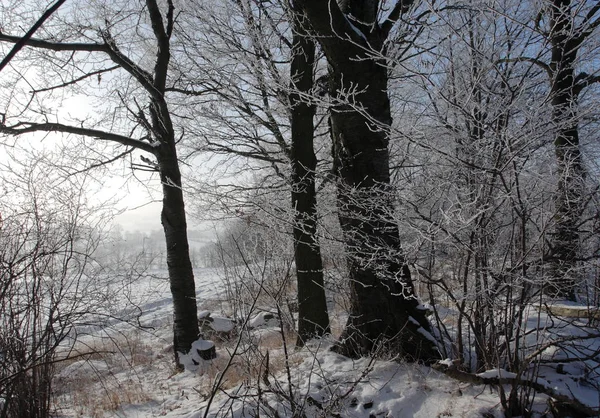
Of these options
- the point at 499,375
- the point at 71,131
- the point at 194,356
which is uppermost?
the point at 71,131

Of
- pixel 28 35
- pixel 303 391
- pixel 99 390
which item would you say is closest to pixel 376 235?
pixel 303 391

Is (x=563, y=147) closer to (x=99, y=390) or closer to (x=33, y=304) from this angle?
(x=33, y=304)

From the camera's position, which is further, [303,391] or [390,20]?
[390,20]

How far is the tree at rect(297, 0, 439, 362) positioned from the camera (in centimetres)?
302

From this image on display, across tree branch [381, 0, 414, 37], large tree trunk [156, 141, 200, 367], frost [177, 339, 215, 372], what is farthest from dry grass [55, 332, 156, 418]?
tree branch [381, 0, 414, 37]

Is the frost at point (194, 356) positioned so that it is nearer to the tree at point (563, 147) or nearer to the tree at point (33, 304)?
the tree at point (33, 304)

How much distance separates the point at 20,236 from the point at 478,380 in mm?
3441

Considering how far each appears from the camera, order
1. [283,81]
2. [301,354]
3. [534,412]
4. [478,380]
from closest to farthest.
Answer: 1. [534,412]
2. [478,380]
3. [301,354]
4. [283,81]

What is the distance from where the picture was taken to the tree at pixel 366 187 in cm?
302

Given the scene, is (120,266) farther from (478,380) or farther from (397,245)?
(478,380)

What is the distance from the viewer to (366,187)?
3.13m

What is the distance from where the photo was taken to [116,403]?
143 inches

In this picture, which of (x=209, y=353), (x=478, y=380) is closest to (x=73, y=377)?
(x=209, y=353)

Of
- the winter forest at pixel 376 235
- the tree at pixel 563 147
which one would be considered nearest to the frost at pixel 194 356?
the winter forest at pixel 376 235
